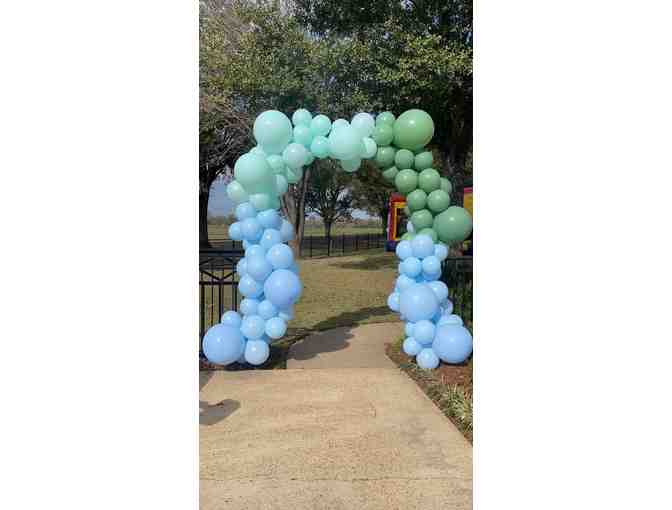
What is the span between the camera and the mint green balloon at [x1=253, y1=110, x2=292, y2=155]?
561 centimetres

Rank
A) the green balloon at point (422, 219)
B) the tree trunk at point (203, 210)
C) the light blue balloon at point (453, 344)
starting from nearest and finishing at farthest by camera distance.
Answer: the light blue balloon at point (453, 344)
the green balloon at point (422, 219)
the tree trunk at point (203, 210)

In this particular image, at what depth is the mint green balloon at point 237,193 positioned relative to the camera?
598cm

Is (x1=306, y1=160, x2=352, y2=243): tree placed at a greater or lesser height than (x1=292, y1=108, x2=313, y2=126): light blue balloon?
greater

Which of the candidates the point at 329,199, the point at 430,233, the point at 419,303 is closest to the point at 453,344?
the point at 419,303

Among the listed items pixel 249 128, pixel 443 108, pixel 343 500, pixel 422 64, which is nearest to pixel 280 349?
pixel 343 500

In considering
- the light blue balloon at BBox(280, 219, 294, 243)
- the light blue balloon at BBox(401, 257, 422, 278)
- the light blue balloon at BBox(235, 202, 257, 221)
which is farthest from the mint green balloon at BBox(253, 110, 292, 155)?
the light blue balloon at BBox(401, 257, 422, 278)

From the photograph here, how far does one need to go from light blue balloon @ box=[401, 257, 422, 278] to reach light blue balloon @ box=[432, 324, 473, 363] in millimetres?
731

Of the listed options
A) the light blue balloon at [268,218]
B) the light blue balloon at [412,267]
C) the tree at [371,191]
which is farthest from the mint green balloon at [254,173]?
the tree at [371,191]

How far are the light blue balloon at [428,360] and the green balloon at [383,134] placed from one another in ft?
7.81

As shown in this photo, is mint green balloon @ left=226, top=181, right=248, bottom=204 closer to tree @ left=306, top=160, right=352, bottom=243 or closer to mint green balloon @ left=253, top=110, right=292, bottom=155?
mint green balloon @ left=253, top=110, right=292, bottom=155

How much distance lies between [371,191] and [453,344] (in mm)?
26754

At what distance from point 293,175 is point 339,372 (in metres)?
2.19

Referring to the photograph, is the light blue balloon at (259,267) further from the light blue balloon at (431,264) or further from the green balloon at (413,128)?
the green balloon at (413,128)

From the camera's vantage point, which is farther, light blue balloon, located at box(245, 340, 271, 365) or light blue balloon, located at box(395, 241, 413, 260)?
light blue balloon, located at box(395, 241, 413, 260)
